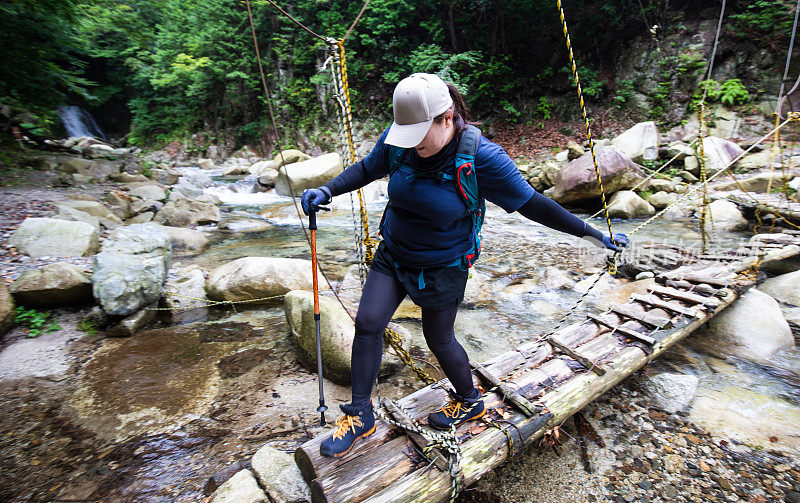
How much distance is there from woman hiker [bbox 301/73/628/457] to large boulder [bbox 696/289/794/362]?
307 centimetres

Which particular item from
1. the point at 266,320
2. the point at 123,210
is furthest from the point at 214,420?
the point at 123,210

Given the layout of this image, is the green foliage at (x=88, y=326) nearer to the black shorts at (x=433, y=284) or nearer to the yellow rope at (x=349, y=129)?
the yellow rope at (x=349, y=129)

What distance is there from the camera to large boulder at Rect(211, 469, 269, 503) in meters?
2.11

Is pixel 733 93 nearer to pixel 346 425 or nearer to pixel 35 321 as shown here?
pixel 346 425

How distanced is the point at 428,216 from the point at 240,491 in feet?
6.68

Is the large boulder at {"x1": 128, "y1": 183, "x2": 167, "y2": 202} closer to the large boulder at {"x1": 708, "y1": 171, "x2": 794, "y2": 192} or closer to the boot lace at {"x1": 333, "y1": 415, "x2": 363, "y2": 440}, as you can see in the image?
the boot lace at {"x1": 333, "y1": 415, "x2": 363, "y2": 440}

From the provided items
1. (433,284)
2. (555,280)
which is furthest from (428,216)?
(555,280)

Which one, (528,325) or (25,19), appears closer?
(528,325)

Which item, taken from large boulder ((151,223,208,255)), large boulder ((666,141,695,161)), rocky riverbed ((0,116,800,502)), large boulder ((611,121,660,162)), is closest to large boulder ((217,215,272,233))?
large boulder ((151,223,208,255))

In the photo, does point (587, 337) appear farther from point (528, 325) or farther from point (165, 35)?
point (165, 35)

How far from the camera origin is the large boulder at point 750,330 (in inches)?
148

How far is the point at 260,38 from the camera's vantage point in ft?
72.2

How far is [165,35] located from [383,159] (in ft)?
102

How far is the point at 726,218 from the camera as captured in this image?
7.71 meters
